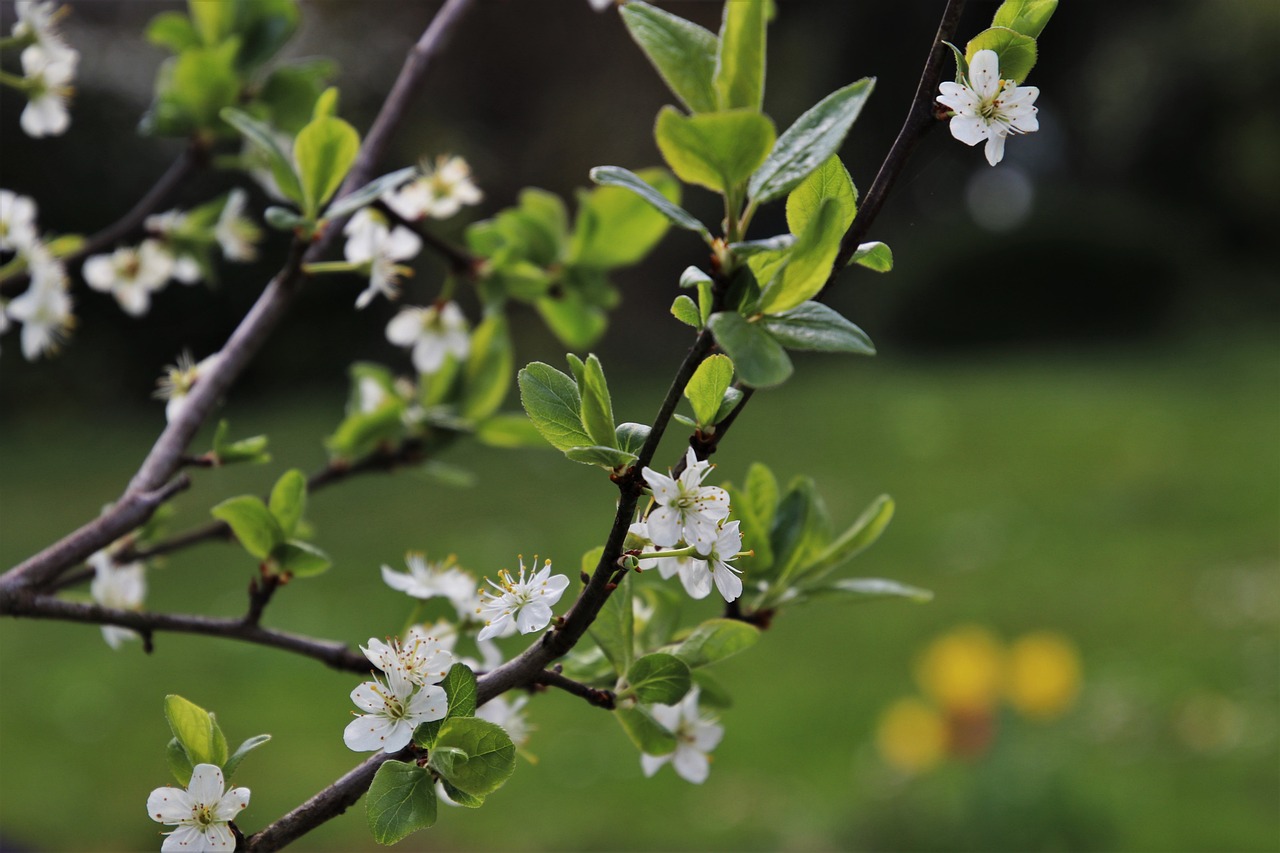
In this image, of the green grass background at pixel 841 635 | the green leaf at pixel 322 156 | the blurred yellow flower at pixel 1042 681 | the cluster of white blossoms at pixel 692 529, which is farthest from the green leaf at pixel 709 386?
the blurred yellow flower at pixel 1042 681

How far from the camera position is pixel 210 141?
922 millimetres

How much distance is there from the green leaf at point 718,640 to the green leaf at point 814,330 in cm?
15

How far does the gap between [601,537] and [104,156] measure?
3.30 m

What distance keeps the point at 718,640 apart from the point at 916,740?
83.3 inches

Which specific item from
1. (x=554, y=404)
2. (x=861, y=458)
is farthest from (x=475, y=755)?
(x=861, y=458)

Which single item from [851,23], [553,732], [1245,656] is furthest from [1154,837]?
[851,23]

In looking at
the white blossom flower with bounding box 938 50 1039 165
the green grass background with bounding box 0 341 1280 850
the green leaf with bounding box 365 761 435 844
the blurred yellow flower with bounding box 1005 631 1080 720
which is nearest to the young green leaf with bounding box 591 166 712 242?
the white blossom flower with bounding box 938 50 1039 165

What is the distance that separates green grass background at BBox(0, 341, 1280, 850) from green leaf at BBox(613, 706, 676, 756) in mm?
1946

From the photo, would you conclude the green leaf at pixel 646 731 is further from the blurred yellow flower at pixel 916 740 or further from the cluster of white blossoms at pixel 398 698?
the blurred yellow flower at pixel 916 740

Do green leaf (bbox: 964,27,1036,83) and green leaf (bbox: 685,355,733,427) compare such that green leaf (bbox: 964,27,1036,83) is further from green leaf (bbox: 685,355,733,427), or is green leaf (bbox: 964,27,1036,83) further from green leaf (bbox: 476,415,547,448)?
green leaf (bbox: 476,415,547,448)

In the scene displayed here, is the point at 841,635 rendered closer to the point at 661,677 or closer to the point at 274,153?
the point at 274,153

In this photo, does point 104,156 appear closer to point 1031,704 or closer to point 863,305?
point 863,305

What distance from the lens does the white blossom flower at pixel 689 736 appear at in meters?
0.59

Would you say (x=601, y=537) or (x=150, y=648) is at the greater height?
(x=150, y=648)
